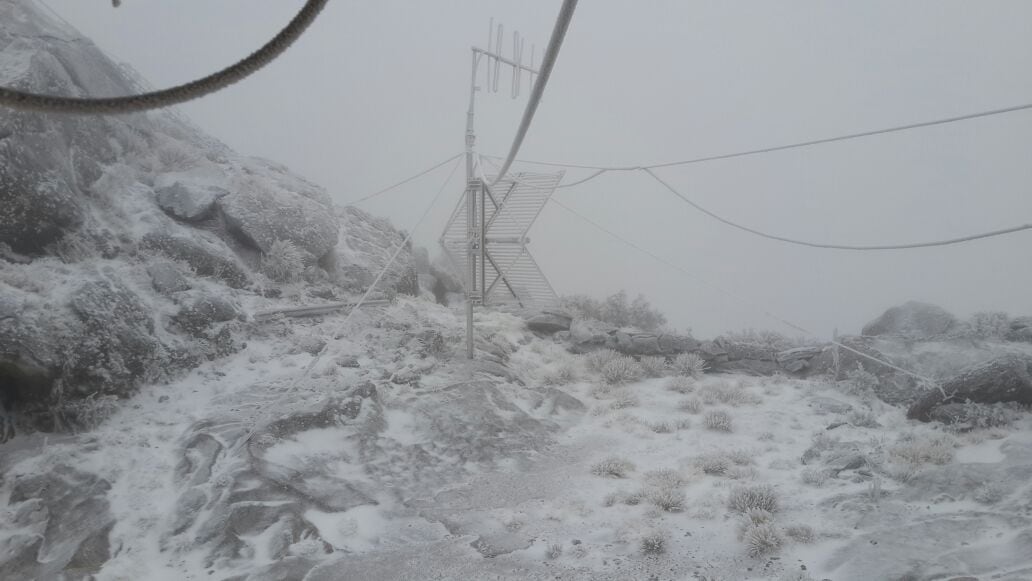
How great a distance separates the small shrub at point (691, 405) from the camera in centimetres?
838

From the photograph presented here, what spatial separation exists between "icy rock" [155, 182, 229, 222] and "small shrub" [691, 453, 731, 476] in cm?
946

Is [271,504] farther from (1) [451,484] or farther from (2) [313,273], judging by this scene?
(2) [313,273]

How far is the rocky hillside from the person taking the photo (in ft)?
18.7

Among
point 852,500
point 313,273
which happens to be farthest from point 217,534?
point 313,273

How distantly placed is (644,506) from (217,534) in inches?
162

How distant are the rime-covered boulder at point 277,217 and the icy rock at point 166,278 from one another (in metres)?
2.20

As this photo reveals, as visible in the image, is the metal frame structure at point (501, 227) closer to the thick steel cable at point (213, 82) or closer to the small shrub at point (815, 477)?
the small shrub at point (815, 477)

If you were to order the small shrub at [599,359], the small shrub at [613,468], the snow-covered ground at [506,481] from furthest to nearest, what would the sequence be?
the small shrub at [599,359] → the small shrub at [613,468] → the snow-covered ground at [506,481]

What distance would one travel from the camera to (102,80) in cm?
1097

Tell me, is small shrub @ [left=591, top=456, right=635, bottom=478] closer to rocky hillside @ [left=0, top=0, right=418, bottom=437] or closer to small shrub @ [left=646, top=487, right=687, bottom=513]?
small shrub @ [left=646, top=487, right=687, bottom=513]

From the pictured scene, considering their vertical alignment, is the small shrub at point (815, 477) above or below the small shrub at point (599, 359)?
above

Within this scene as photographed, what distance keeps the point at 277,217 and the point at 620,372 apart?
761 cm

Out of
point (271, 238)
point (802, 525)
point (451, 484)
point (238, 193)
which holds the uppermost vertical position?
point (238, 193)

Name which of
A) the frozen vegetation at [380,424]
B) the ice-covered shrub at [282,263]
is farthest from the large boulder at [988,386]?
the ice-covered shrub at [282,263]
